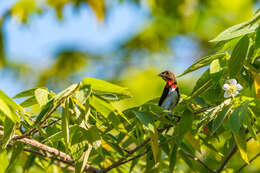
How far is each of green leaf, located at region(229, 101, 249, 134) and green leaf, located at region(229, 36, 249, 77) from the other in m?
0.23

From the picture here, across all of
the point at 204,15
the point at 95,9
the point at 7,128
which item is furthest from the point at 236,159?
the point at 204,15

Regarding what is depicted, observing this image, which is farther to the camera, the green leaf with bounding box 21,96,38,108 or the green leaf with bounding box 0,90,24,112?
the green leaf with bounding box 21,96,38,108

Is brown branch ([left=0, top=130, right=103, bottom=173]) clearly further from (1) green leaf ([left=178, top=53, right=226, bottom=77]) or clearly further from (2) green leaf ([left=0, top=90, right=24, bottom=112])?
(1) green leaf ([left=178, top=53, right=226, bottom=77])

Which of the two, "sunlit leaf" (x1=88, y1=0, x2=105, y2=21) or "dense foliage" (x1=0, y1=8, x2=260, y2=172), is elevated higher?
"sunlit leaf" (x1=88, y1=0, x2=105, y2=21)

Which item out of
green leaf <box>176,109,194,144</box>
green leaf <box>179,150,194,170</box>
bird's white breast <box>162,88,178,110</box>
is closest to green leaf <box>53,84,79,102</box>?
green leaf <box>176,109,194,144</box>

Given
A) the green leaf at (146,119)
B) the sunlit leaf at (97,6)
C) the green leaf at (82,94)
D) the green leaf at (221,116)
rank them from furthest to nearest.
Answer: the sunlit leaf at (97,6) < the green leaf at (146,119) < the green leaf at (221,116) < the green leaf at (82,94)

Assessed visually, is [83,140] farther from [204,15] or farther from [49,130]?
[204,15]

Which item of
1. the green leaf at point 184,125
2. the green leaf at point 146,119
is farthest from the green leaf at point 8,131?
the green leaf at point 184,125

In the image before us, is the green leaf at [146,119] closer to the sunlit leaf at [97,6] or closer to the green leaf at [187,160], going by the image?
the green leaf at [187,160]

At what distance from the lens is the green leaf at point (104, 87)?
1.75 metres

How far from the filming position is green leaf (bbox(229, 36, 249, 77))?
2.02 metres

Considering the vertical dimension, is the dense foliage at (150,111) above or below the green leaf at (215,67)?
below

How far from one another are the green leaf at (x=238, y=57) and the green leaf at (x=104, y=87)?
22.8 inches

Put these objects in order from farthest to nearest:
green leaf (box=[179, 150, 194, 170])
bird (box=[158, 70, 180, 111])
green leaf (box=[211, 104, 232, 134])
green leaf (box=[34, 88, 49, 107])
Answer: bird (box=[158, 70, 180, 111]) → green leaf (box=[179, 150, 194, 170]) → green leaf (box=[211, 104, 232, 134]) → green leaf (box=[34, 88, 49, 107])
